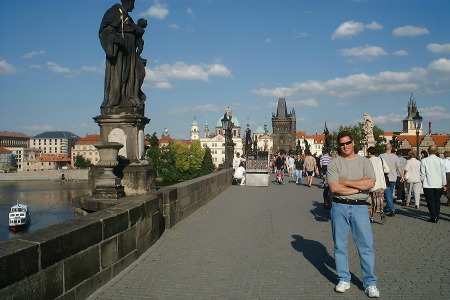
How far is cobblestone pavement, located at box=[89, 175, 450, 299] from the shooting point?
448cm

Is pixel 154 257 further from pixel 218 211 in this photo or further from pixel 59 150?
pixel 59 150

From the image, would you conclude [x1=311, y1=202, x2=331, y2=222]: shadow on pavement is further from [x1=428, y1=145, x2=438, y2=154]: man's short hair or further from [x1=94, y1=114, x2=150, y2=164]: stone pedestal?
[x1=94, y1=114, x2=150, y2=164]: stone pedestal

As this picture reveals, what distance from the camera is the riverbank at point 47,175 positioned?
10294 centimetres

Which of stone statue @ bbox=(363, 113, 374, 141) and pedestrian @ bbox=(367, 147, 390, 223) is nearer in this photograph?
pedestrian @ bbox=(367, 147, 390, 223)

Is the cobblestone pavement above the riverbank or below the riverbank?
above

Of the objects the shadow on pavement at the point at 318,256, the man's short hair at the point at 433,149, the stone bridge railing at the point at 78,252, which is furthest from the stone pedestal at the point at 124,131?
the man's short hair at the point at 433,149

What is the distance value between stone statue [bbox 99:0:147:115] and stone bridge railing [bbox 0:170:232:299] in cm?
202

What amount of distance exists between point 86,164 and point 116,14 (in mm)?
130682

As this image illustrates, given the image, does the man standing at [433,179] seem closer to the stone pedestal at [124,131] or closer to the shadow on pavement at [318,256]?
the shadow on pavement at [318,256]

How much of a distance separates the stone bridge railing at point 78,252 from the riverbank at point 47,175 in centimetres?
10108

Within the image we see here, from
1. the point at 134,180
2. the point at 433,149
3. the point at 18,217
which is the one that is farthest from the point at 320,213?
the point at 18,217

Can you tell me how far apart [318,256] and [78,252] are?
132 inches

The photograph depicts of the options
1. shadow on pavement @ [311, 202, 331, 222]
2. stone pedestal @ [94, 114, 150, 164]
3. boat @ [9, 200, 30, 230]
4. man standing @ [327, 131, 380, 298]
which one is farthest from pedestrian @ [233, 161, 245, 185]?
boat @ [9, 200, 30, 230]

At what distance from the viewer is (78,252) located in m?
4.05
